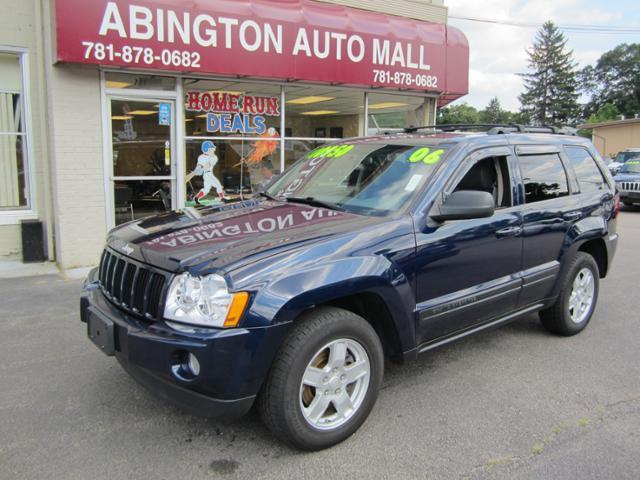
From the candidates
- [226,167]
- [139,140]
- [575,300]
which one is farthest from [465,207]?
[226,167]

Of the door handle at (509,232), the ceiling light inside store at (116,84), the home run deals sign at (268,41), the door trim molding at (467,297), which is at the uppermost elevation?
the home run deals sign at (268,41)

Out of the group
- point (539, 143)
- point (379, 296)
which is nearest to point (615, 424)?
point (379, 296)

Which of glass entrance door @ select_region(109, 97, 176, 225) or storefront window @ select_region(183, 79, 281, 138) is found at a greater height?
storefront window @ select_region(183, 79, 281, 138)

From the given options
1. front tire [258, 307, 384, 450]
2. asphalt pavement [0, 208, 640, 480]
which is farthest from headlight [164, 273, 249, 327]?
asphalt pavement [0, 208, 640, 480]

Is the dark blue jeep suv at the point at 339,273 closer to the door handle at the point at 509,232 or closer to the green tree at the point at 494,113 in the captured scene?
the door handle at the point at 509,232

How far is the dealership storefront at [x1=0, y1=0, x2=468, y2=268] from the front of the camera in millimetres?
7500

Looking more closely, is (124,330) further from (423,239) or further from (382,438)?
(423,239)

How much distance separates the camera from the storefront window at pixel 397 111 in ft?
36.0

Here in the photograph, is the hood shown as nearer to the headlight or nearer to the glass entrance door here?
the headlight

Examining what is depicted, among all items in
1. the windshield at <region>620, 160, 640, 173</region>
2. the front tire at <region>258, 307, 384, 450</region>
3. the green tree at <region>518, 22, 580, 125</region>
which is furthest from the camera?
the green tree at <region>518, 22, 580, 125</region>

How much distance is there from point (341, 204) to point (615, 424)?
2.26 meters

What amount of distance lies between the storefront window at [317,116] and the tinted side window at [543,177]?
5725 mm

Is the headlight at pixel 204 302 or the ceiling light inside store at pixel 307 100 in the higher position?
the ceiling light inside store at pixel 307 100

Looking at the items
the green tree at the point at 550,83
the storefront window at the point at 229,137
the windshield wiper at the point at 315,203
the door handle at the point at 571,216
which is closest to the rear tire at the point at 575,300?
the door handle at the point at 571,216
